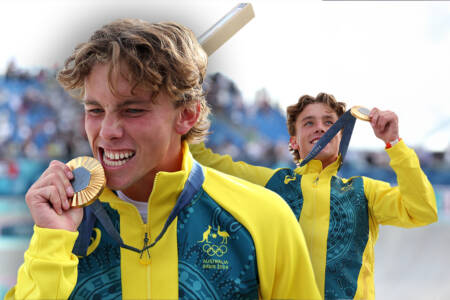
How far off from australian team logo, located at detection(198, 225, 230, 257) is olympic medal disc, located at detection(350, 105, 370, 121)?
2.43ft

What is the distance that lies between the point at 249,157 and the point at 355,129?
293 centimetres

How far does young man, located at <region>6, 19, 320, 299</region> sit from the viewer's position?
112 centimetres

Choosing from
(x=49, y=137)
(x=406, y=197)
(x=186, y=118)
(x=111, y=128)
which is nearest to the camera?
(x=111, y=128)

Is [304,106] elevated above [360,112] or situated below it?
above

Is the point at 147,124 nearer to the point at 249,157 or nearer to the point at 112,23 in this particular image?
the point at 112,23

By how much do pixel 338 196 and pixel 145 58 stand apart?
1095mm

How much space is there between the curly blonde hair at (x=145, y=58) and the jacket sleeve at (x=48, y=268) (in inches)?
16.1

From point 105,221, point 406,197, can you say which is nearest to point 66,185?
point 105,221

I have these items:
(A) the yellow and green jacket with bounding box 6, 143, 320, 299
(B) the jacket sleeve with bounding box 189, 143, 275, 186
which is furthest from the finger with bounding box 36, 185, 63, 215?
(B) the jacket sleeve with bounding box 189, 143, 275, 186

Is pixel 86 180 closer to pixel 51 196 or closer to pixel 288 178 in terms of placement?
pixel 51 196

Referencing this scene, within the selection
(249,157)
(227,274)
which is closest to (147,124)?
(227,274)

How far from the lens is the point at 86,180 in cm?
107

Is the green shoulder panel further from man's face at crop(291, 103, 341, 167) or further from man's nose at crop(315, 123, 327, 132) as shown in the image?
man's nose at crop(315, 123, 327, 132)

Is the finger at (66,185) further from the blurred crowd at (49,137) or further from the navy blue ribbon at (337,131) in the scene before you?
the blurred crowd at (49,137)
